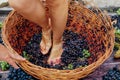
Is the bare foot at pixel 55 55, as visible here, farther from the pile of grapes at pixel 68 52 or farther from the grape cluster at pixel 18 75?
the grape cluster at pixel 18 75

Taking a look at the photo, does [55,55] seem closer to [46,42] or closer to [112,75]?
[46,42]

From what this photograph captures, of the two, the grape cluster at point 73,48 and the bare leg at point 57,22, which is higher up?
the bare leg at point 57,22

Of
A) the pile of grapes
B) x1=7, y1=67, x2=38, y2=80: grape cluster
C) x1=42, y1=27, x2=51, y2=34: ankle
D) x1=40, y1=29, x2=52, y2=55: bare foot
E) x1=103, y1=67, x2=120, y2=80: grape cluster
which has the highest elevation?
x1=42, y1=27, x2=51, y2=34: ankle

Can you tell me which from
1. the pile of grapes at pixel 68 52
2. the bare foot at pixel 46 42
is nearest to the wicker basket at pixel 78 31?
the pile of grapes at pixel 68 52

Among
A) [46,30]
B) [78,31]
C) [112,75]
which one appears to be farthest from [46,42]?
[112,75]

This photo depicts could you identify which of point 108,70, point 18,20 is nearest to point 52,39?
point 18,20

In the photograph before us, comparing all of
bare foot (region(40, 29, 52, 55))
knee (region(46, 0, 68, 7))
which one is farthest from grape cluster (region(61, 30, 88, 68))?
knee (region(46, 0, 68, 7))

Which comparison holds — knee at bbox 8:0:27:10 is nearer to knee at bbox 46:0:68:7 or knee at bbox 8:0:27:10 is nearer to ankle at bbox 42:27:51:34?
knee at bbox 46:0:68:7

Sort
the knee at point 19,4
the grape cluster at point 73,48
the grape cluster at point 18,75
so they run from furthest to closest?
the grape cluster at point 73,48
the grape cluster at point 18,75
the knee at point 19,4
